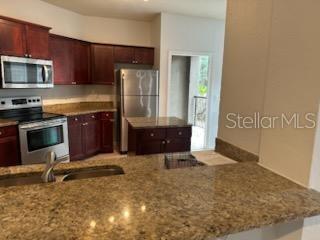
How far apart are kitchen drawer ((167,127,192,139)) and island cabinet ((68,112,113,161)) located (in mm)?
1795

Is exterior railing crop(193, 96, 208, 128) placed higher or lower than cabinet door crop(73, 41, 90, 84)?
lower

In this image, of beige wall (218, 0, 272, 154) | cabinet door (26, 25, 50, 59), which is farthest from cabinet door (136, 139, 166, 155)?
cabinet door (26, 25, 50, 59)

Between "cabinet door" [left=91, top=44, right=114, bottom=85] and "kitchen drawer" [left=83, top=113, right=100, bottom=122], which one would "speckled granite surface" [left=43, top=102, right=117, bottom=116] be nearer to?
"kitchen drawer" [left=83, top=113, right=100, bottom=122]

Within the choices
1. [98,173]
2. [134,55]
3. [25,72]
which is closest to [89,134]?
[25,72]

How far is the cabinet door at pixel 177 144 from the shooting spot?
10.3 ft

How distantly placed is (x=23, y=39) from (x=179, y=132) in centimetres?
248

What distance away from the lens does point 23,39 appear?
3.16 metres

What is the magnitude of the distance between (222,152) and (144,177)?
0.81 m

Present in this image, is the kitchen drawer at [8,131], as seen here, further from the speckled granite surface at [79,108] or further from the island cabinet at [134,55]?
the island cabinet at [134,55]

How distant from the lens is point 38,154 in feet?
10.6

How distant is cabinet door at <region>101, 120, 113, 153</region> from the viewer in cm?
449

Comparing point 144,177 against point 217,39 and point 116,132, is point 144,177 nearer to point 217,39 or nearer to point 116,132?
point 116,132

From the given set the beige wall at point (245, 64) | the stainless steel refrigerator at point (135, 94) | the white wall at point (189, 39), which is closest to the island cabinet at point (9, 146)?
the stainless steel refrigerator at point (135, 94)

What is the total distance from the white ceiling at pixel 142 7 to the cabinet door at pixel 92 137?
2052mm
